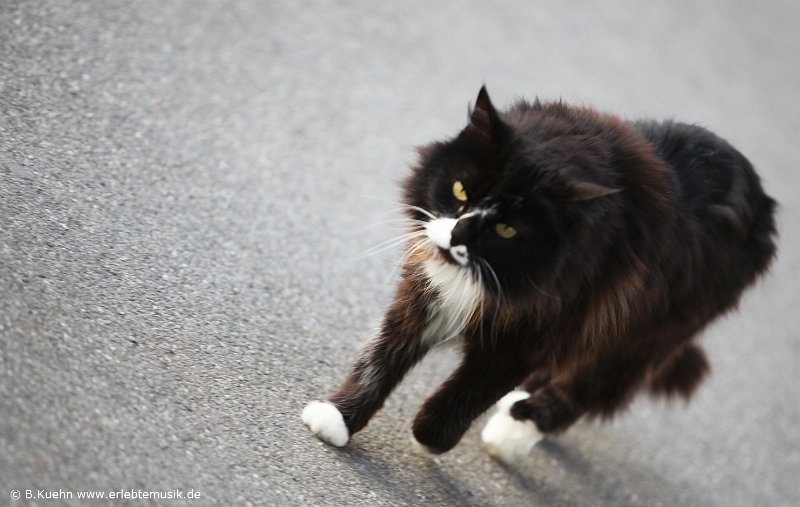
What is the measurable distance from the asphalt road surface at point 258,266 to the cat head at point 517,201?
0.42 m

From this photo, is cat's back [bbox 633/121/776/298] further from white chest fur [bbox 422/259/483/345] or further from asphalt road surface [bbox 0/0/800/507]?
asphalt road surface [bbox 0/0/800/507]

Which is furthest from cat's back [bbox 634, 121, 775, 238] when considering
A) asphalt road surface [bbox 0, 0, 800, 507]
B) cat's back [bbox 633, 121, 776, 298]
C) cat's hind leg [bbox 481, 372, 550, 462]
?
asphalt road surface [bbox 0, 0, 800, 507]

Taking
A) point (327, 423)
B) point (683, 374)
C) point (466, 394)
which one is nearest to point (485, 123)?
point (466, 394)

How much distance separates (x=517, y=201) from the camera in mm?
1910

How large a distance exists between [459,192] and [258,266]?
934 millimetres

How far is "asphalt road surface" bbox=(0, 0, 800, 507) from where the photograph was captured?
6.21 ft

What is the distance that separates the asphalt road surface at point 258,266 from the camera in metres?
1.89

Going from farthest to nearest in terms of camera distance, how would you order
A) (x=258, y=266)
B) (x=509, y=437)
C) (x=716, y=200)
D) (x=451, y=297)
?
(x=258, y=266) → (x=509, y=437) → (x=716, y=200) → (x=451, y=297)

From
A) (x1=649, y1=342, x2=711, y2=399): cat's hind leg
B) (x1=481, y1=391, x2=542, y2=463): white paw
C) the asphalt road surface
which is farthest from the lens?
(x1=649, y1=342, x2=711, y2=399): cat's hind leg

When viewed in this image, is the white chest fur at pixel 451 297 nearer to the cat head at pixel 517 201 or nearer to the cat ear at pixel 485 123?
the cat head at pixel 517 201

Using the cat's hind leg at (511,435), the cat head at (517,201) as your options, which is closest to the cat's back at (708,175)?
the cat head at (517,201)

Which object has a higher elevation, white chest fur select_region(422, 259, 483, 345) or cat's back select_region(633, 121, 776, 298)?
cat's back select_region(633, 121, 776, 298)

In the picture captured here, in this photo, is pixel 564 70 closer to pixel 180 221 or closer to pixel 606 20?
pixel 606 20

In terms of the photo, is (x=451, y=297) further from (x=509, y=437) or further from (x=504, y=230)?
(x=509, y=437)
